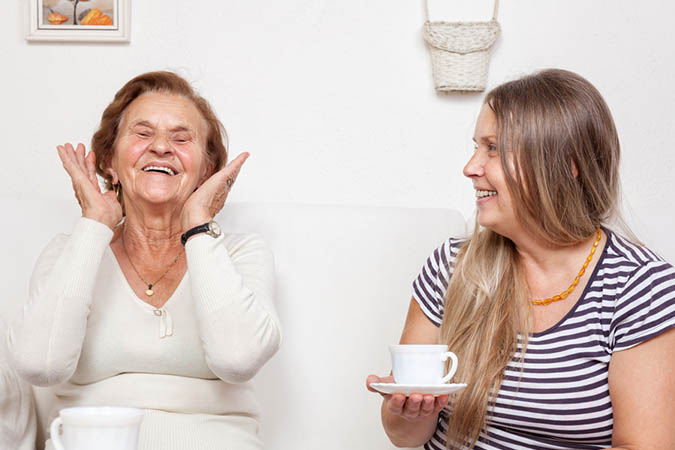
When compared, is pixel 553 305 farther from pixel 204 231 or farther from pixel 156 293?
pixel 156 293

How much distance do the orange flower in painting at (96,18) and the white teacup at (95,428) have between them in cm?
155

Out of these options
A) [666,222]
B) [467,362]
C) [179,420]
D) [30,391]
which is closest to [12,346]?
[30,391]

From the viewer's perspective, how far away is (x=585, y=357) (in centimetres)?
138

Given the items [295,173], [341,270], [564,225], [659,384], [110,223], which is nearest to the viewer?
[659,384]

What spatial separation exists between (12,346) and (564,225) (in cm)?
105

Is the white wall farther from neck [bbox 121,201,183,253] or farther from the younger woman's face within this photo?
the younger woman's face

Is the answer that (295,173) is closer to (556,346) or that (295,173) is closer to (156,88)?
(156,88)

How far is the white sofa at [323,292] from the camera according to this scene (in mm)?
1759

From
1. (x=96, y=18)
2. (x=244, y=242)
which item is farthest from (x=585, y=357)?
(x=96, y=18)

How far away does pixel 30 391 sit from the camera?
65.2 inches

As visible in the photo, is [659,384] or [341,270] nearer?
[659,384]

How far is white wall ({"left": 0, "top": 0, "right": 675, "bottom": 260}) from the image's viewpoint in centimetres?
218

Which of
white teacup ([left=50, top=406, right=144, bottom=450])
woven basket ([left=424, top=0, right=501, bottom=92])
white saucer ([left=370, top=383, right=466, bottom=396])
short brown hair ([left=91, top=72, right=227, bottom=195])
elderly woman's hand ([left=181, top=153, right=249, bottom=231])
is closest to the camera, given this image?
white teacup ([left=50, top=406, right=144, bottom=450])

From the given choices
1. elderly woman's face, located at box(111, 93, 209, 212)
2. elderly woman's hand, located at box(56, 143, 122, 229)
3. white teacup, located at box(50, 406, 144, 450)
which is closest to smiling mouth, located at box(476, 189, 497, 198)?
elderly woman's face, located at box(111, 93, 209, 212)
